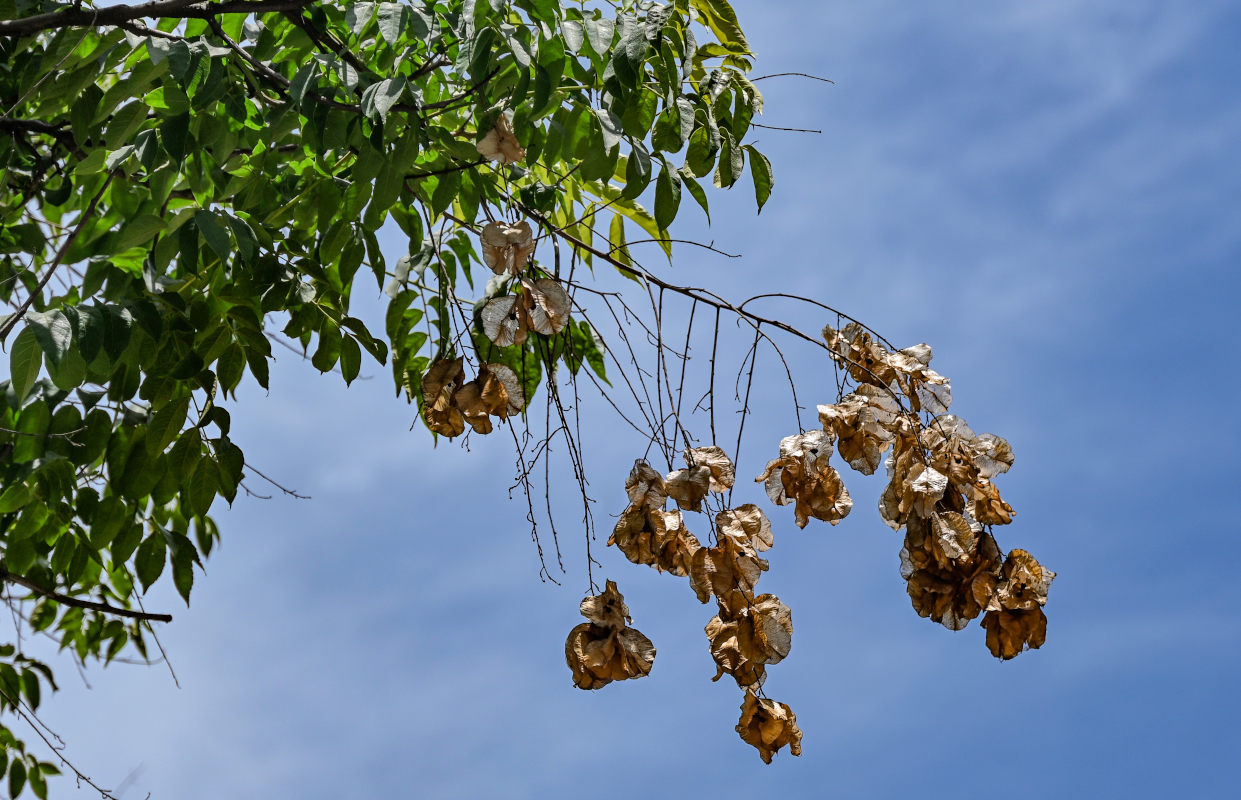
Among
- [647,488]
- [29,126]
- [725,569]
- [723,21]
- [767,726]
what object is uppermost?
[723,21]

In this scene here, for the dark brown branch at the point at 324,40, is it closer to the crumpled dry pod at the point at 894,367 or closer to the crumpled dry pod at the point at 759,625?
the crumpled dry pod at the point at 894,367

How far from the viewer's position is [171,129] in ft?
4.84

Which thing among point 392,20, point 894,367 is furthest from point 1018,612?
point 392,20

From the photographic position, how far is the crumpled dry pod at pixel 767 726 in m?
1.38

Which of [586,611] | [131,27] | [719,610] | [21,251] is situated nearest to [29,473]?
[21,251]

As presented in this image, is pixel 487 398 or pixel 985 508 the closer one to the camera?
pixel 985 508

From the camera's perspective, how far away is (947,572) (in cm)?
136

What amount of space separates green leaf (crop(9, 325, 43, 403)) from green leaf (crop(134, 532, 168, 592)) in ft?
2.20

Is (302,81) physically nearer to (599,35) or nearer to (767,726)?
(599,35)

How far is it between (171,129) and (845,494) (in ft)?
3.40

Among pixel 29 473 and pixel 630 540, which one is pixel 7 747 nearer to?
pixel 29 473

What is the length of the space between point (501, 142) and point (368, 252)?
0.46 m

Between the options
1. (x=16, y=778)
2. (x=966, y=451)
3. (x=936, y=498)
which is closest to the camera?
(x=936, y=498)

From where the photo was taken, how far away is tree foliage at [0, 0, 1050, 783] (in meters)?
1.38
